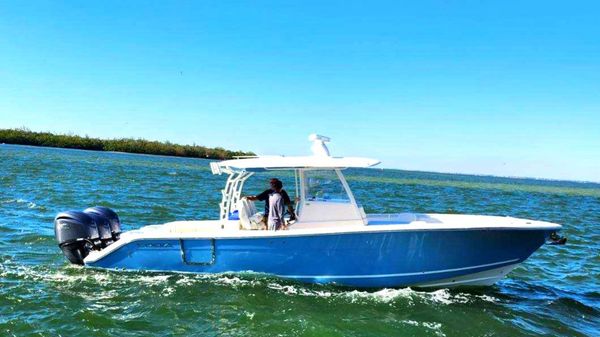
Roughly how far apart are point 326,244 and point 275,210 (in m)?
1.24

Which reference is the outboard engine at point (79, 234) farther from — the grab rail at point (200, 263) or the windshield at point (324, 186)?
the windshield at point (324, 186)

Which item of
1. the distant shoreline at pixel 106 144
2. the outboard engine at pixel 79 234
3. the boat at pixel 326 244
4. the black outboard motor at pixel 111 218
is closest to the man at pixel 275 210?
the boat at pixel 326 244

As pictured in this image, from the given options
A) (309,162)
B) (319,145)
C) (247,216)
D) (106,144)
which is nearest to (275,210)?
(247,216)

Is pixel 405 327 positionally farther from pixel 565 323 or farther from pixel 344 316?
pixel 565 323

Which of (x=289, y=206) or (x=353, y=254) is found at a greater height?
(x=289, y=206)

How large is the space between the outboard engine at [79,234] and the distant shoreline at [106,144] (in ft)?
237

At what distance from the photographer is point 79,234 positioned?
1005 centimetres

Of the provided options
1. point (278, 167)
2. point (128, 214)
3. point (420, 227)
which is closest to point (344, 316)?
point (420, 227)

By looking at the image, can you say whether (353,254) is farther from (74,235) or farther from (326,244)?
(74,235)

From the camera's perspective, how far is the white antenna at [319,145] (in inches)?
398

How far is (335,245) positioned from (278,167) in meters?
1.80

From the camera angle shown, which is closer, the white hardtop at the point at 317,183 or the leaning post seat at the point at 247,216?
the white hardtop at the point at 317,183

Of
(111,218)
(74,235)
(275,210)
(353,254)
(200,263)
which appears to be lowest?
(200,263)

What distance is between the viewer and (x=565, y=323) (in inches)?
346
